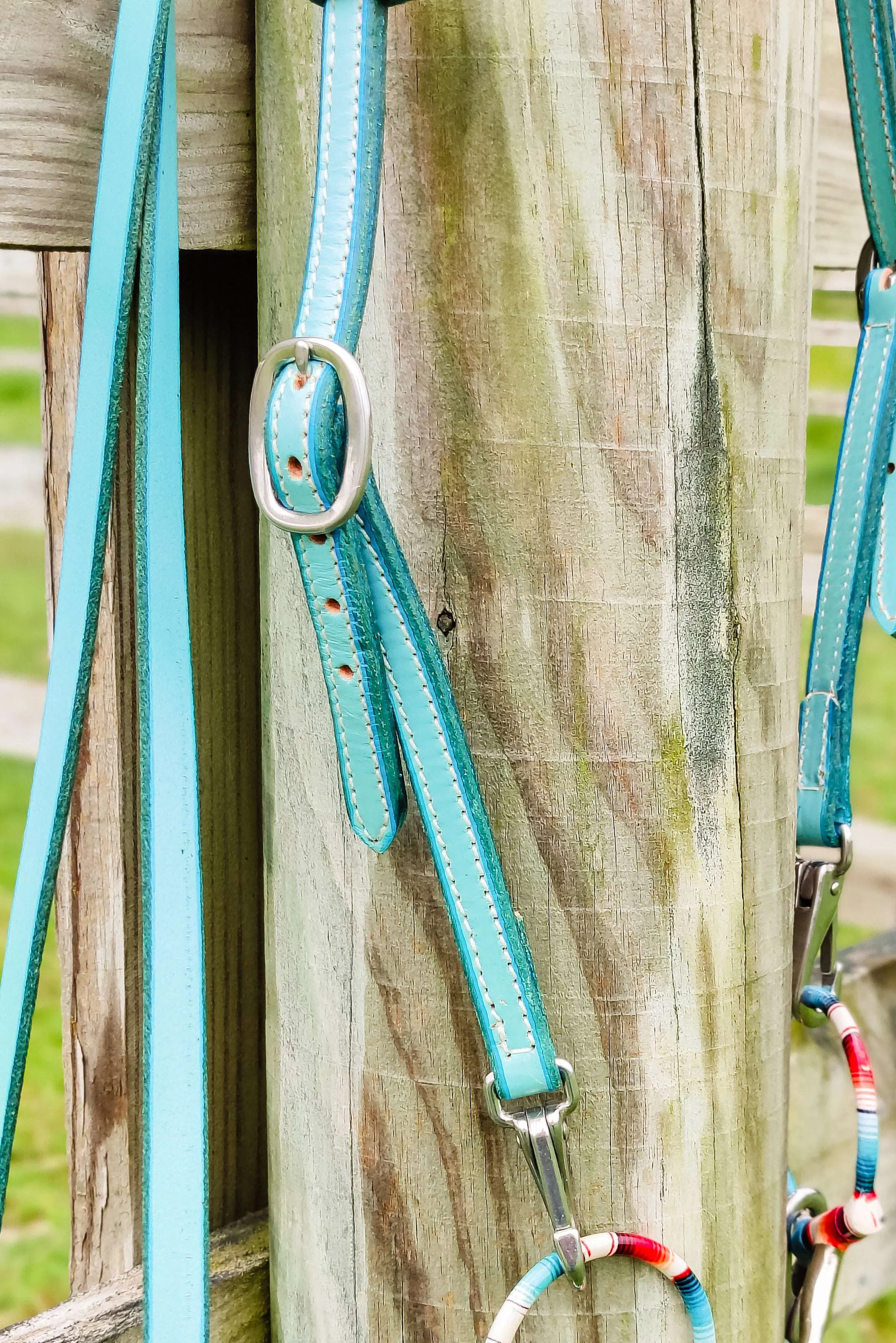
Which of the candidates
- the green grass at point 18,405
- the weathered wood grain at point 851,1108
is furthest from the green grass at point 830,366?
the weathered wood grain at point 851,1108

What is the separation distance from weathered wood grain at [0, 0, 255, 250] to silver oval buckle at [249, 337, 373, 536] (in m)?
0.20

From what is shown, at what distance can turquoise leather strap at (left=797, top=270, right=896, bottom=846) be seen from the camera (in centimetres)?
91

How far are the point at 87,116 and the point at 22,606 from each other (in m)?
5.18

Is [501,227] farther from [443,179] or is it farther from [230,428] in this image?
[230,428]

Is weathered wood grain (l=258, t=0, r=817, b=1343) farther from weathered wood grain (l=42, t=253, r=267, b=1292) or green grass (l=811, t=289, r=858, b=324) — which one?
green grass (l=811, t=289, r=858, b=324)

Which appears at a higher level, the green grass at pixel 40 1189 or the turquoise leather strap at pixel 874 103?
the turquoise leather strap at pixel 874 103

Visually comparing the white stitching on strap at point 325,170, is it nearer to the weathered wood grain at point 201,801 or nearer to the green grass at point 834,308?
the weathered wood grain at point 201,801

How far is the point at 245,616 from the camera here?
927mm

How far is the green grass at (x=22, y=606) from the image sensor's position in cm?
509

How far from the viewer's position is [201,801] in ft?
2.95

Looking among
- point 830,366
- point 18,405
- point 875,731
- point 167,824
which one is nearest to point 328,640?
point 167,824

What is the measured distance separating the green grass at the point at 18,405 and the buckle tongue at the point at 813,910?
227 inches

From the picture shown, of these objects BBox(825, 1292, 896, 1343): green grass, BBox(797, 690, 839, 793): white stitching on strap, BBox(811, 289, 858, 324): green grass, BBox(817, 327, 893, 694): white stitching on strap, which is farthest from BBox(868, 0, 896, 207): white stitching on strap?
BBox(811, 289, 858, 324): green grass

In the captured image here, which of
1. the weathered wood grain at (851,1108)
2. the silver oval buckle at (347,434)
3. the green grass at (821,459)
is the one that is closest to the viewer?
the silver oval buckle at (347,434)
